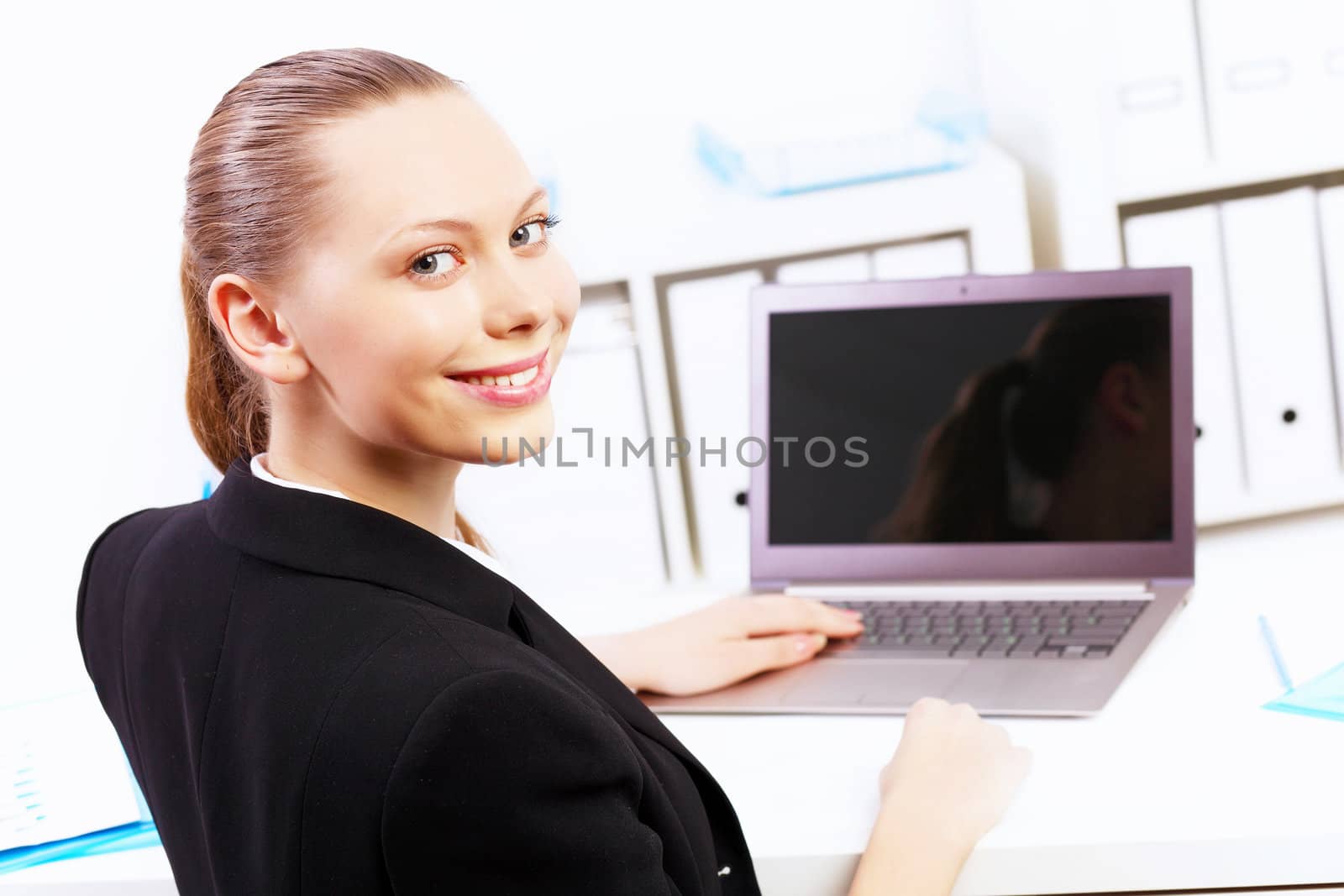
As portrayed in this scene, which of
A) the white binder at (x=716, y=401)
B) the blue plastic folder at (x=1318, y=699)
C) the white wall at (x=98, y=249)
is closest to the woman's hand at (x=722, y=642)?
the white binder at (x=716, y=401)

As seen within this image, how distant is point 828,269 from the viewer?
4.74ft

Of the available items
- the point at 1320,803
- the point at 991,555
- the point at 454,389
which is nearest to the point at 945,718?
the point at 1320,803

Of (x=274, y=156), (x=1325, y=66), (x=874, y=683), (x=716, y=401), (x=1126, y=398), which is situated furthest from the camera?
(x=716, y=401)

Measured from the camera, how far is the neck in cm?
78

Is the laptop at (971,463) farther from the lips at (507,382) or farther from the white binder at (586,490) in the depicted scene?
the lips at (507,382)

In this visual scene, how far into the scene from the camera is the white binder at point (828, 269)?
1.44 m

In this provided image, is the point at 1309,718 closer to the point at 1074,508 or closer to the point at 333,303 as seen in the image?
the point at 1074,508

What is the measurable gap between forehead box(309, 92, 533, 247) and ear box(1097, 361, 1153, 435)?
704 mm

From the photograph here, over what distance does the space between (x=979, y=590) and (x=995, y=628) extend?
97mm

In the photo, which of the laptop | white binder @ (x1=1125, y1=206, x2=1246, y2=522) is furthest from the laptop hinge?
white binder @ (x1=1125, y1=206, x2=1246, y2=522)

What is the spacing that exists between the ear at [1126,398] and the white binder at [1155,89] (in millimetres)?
266

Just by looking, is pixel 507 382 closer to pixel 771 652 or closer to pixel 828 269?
pixel 771 652

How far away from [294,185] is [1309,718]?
78cm

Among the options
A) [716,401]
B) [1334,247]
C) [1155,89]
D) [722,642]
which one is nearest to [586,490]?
[716,401]
